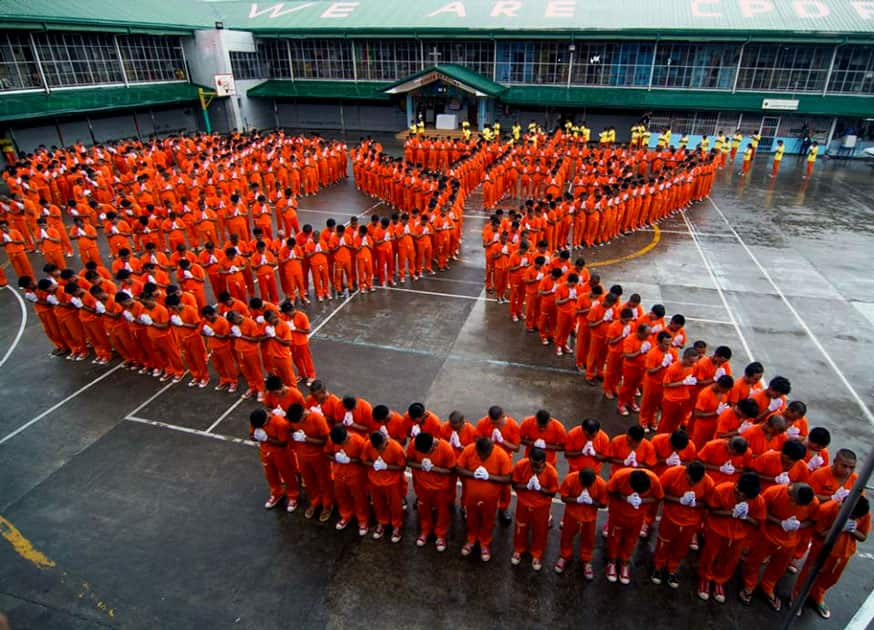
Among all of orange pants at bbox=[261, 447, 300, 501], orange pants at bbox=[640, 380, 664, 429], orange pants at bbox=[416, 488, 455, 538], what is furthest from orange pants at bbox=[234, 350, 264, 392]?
orange pants at bbox=[640, 380, 664, 429]

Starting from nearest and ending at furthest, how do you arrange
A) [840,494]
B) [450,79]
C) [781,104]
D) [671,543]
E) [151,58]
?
[840,494], [671,543], [781,104], [450,79], [151,58]

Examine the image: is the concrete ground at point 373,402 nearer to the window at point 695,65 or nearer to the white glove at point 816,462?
the white glove at point 816,462

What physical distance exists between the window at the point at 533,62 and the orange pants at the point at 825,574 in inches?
1266

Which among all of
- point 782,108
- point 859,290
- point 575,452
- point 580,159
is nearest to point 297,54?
point 580,159

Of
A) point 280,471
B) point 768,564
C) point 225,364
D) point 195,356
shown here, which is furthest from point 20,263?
point 768,564

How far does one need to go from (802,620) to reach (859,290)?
10.9 m

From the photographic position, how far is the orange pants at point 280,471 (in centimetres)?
630

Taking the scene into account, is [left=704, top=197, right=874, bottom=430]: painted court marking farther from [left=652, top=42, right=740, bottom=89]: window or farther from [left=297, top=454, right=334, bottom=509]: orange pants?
[left=652, top=42, right=740, bottom=89]: window

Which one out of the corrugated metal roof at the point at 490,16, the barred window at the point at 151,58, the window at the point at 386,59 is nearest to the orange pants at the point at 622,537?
the corrugated metal roof at the point at 490,16

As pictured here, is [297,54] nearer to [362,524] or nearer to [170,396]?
[170,396]

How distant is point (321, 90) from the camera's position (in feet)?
115

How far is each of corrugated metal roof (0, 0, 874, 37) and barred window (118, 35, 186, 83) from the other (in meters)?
1.40

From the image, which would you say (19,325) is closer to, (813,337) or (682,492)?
(682,492)

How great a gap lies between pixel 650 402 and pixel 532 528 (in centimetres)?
319
